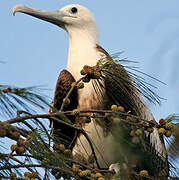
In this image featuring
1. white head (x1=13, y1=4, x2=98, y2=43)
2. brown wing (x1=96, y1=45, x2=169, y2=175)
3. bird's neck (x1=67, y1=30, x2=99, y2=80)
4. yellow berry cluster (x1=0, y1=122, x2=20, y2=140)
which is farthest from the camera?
white head (x1=13, y1=4, x2=98, y2=43)

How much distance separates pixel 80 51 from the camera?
174 inches

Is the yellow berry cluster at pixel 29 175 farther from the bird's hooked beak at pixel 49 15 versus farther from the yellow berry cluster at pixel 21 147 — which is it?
the bird's hooked beak at pixel 49 15

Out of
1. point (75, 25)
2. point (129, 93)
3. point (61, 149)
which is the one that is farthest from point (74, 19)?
point (61, 149)

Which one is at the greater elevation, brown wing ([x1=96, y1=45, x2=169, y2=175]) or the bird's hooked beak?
the bird's hooked beak

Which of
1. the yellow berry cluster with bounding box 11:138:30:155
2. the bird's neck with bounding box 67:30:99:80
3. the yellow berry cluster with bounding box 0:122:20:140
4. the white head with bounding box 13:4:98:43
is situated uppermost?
the white head with bounding box 13:4:98:43

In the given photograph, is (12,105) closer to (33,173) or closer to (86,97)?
(33,173)

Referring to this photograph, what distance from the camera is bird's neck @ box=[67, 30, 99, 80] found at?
425 cm

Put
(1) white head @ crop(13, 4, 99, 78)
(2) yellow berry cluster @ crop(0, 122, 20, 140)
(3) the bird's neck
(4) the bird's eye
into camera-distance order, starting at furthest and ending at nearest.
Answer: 1. (4) the bird's eye
2. (1) white head @ crop(13, 4, 99, 78)
3. (3) the bird's neck
4. (2) yellow berry cluster @ crop(0, 122, 20, 140)

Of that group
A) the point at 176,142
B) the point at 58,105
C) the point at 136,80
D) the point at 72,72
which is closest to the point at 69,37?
the point at 72,72

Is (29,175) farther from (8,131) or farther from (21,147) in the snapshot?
(8,131)

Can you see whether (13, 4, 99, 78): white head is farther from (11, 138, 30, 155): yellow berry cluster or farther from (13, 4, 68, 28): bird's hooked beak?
(11, 138, 30, 155): yellow berry cluster

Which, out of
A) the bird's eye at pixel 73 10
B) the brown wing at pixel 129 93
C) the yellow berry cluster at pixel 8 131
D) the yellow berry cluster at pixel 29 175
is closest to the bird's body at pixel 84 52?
the bird's eye at pixel 73 10

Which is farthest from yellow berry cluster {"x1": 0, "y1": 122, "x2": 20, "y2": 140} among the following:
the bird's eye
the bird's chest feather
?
the bird's eye

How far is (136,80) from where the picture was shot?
2.61m
